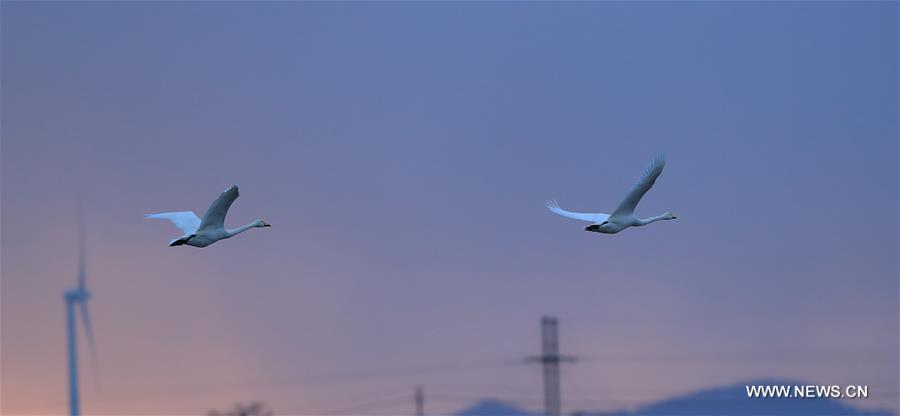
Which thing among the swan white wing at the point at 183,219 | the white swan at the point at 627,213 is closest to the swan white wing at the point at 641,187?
the white swan at the point at 627,213

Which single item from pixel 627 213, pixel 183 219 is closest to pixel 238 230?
pixel 183 219

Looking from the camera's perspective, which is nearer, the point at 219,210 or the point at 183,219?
the point at 219,210

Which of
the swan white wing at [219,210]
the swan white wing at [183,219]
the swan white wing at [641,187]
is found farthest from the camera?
the swan white wing at [183,219]

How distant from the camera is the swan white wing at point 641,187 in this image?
58781 mm


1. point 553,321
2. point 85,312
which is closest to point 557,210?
point 553,321

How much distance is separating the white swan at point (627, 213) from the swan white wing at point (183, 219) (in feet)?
43.4

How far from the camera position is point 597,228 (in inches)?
2532

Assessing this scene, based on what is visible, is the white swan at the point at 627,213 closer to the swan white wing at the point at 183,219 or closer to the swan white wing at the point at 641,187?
the swan white wing at the point at 641,187

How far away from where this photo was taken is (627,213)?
64.5 m

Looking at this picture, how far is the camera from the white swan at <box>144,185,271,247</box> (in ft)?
194

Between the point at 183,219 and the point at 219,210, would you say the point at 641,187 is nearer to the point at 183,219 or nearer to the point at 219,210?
the point at 219,210

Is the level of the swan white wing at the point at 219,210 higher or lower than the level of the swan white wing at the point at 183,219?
lower

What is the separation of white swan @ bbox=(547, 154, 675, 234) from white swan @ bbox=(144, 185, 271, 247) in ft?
37.9

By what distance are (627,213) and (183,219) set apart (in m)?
15.7
